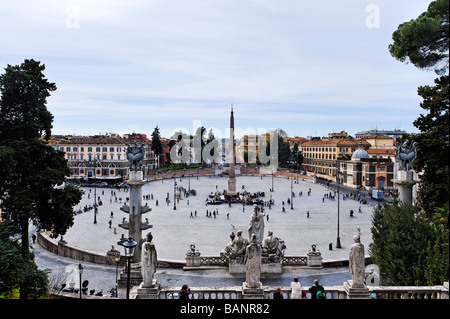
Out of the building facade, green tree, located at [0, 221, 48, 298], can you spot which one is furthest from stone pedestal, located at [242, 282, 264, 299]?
the building facade

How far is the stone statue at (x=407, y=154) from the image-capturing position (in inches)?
563

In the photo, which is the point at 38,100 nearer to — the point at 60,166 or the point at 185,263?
the point at 60,166

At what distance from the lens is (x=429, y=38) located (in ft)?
39.2

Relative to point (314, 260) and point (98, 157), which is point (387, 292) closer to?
point (314, 260)

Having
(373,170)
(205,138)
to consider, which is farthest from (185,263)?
(205,138)

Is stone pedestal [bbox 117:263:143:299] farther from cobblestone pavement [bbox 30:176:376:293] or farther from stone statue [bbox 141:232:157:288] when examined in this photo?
stone statue [bbox 141:232:157:288]

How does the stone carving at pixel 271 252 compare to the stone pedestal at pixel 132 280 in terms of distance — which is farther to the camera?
the stone carving at pixel 271 252

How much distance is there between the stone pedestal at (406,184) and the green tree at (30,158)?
14.3m

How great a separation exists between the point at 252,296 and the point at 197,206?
32.4 m

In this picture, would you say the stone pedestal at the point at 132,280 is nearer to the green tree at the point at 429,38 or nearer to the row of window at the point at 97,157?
the green tree at the point at 429,38

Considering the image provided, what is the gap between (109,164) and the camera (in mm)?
66812

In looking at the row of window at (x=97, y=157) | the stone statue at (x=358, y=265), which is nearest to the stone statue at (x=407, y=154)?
the stone statue at (x=358, y=265)

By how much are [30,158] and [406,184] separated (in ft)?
52.4
